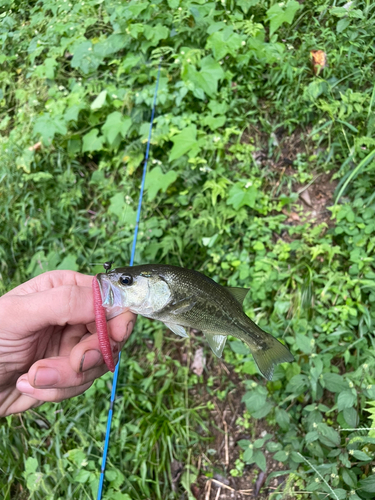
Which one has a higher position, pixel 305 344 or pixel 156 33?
pixel 156 33

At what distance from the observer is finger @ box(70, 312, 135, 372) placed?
1539 mm

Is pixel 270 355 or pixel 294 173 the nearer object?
pixel 270 355

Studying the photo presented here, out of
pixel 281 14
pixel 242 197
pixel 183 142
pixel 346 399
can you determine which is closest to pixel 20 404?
pixel 346 399

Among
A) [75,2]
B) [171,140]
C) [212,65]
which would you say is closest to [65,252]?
[171,140]

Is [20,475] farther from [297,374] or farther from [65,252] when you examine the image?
[297,374]

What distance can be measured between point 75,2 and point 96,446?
5.02 m

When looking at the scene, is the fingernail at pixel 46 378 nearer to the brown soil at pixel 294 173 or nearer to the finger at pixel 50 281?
the finger at pixel 50 281

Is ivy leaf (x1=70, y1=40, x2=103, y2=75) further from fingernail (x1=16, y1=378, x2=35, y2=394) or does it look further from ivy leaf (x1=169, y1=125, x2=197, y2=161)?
fingernail (x1=16, y1=378, x2=35, y2=394)

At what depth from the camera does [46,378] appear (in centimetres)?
148

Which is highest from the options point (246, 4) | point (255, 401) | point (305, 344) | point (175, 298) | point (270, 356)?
point (246, 4)

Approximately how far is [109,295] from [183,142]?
2.17m

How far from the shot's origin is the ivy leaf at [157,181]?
323 cm

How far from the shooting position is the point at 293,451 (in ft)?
7.53

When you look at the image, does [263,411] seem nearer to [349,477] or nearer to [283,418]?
[283,418]
